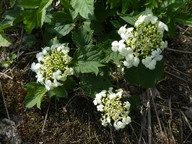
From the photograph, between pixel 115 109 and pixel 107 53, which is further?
pixel 107 53

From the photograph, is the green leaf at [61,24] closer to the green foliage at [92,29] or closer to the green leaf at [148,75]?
the green foliage at [92,29]

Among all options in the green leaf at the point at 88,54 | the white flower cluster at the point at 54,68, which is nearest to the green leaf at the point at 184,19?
the green leaf at the point at 88,54

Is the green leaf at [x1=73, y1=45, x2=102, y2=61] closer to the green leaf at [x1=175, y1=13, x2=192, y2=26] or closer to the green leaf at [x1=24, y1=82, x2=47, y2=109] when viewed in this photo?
the green leaf at [x1=24, y1=82, x2=47, y2=109]

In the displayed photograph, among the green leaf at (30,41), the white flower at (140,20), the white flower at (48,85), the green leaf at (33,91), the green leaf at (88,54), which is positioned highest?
the white flower at (140,20)

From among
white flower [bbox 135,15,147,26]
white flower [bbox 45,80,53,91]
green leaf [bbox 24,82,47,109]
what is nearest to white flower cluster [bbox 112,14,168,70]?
white flower [bbox 135,15,147,26]

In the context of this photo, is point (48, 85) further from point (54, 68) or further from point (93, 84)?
point (93, 84)

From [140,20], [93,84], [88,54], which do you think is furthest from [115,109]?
[140,20]

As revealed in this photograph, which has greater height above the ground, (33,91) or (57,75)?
(57,75)
